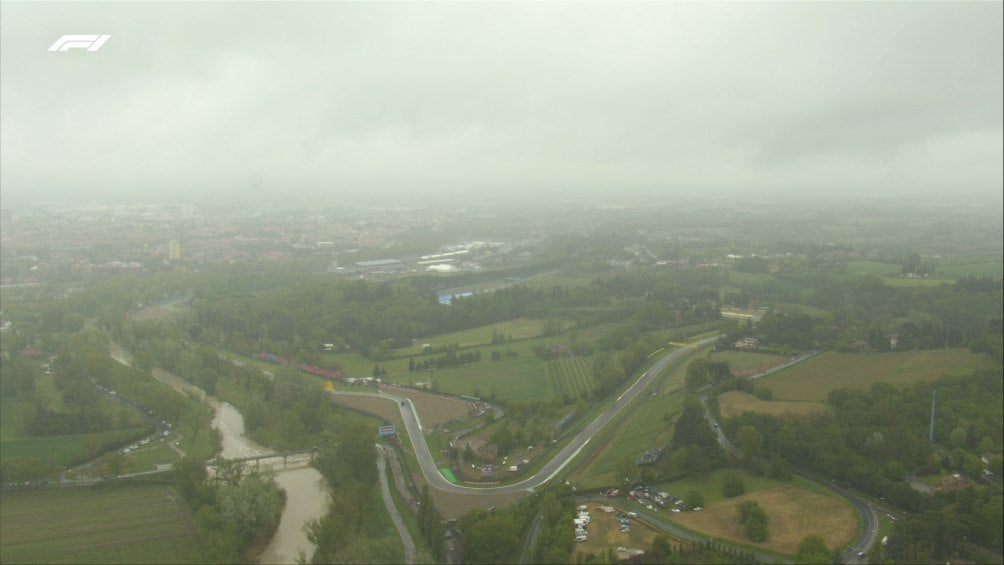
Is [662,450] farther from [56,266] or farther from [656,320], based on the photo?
[56,266]

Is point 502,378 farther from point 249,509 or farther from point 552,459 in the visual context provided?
point 249,509

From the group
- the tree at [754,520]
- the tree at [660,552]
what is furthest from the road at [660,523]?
the tree at [660,552]

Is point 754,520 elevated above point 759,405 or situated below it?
below

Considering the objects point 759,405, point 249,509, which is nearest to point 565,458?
point 759,405

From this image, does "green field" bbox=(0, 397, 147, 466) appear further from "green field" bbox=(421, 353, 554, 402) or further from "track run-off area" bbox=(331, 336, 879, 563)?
"green field" bbox=(421, 353, 554, 402)

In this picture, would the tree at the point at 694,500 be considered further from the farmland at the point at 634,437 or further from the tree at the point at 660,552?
the tree at the point at 660,552

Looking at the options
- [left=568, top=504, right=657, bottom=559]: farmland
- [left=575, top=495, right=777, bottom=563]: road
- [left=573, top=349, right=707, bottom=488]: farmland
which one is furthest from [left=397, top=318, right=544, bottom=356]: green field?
[left=568, top=504, right=657, bottom=559]: farmland
